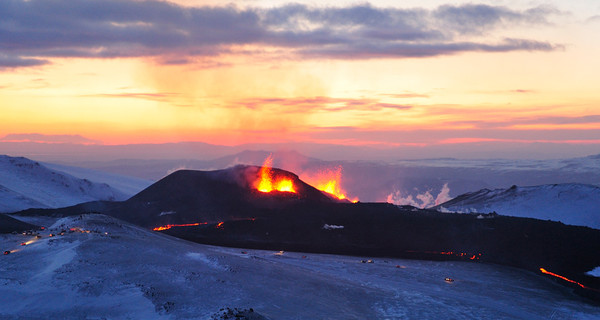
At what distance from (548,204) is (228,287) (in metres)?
84.2

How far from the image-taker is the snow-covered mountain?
99.6 meters

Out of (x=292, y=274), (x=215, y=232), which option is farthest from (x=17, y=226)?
(x=292, y=274)

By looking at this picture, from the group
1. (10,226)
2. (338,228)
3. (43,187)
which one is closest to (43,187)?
(43,187)

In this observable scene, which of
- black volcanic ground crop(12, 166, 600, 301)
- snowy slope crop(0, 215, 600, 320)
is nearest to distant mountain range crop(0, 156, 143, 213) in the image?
black volcanic ground crop(12, 166, 600, 301)

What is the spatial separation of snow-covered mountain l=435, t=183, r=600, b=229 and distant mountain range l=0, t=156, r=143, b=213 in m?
101

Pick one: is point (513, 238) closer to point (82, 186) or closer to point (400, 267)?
point (400, 267)

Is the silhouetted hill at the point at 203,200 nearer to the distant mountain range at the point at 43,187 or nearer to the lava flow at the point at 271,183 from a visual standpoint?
the lava flow at the point at 271,183

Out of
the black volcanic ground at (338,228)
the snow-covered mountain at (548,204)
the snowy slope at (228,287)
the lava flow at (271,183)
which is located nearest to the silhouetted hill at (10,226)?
the snowy slope at (228,287)

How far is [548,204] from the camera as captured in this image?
10700 centimetres

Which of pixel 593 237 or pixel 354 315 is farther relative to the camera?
pixel 593 237

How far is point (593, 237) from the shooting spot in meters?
73.2

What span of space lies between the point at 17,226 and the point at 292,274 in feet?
156

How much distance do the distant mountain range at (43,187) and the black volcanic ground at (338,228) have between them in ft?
110

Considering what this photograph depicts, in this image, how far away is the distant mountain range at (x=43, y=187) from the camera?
448 feet
